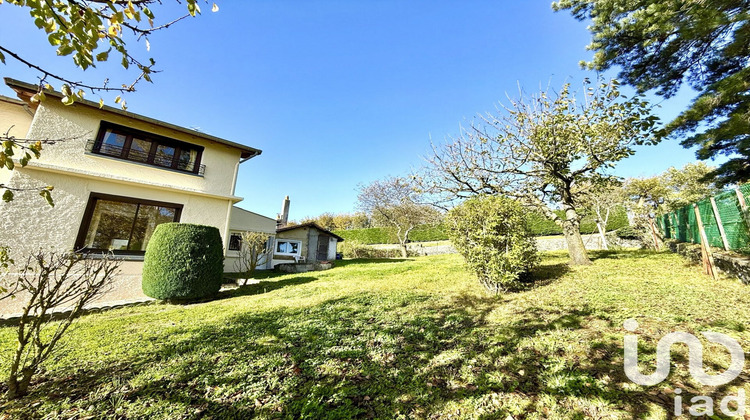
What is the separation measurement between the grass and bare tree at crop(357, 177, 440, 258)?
20.7m

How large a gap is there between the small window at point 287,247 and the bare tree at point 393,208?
11756 mm

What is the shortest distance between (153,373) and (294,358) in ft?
5.81

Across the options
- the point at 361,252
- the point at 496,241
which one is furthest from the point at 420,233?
the point at 496,241

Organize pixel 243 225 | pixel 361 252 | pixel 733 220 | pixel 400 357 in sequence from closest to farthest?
1. pixel 400 357
2. pixel 733 220
3. pixel 243 225
4. pixel 361 252

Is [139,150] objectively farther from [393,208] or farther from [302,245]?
[393,208]

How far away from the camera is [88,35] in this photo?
7.14 feet

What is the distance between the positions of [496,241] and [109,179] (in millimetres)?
13027

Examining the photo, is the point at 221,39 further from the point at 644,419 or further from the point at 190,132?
the point at 644,419

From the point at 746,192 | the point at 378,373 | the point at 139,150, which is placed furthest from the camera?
the point at 139,150

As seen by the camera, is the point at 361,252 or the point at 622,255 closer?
the point at 622,255

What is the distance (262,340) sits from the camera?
4430mm

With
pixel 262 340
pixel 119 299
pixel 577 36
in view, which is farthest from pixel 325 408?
pixel 577 36

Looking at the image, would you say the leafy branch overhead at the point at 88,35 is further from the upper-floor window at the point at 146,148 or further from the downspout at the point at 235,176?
the upper-floor window at the point at 146,148

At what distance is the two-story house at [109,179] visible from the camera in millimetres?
8195
